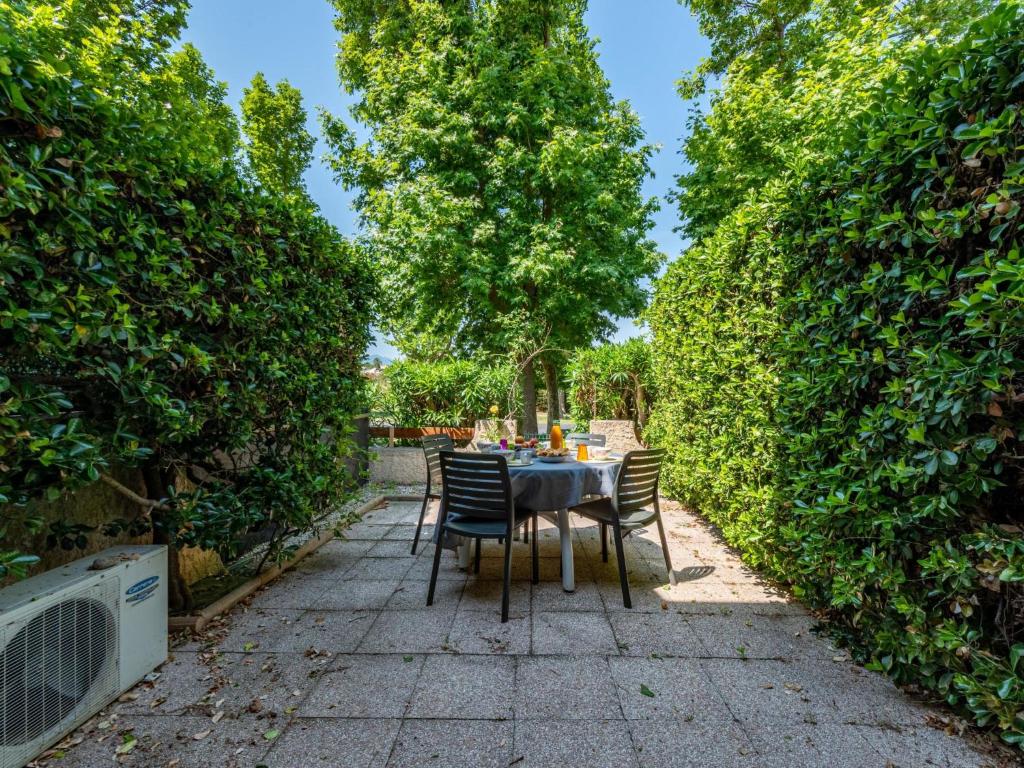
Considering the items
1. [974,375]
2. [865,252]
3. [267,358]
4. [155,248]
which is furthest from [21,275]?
[865,252]

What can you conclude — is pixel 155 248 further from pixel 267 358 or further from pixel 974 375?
pixel 974 375

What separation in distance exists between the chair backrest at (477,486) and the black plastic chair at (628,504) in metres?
0.70

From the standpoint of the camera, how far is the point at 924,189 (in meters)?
1.67

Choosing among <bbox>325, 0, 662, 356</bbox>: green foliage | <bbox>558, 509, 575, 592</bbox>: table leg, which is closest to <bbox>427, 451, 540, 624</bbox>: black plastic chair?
<bbox>558, 509, 575, 592</bbox>: table leg

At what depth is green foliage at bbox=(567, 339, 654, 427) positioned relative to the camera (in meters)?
6.81

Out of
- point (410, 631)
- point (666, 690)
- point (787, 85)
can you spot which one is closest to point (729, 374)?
point (666, 690)

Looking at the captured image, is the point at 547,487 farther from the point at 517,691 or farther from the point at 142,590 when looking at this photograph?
the point at 142,590

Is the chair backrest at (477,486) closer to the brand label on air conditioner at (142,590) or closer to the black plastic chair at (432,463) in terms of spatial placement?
the black plastic chair at (432,463)

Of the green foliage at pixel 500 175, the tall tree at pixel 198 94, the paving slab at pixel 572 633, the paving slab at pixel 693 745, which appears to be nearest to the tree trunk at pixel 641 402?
the green foliage at pixel 500 175

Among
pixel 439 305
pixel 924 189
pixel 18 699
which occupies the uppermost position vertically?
pixel 439 305

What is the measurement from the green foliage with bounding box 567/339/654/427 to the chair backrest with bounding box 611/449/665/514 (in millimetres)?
3578

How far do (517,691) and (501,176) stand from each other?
29.3 feet

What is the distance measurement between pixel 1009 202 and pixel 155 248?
10.6ft

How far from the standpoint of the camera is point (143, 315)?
6.14 feet
